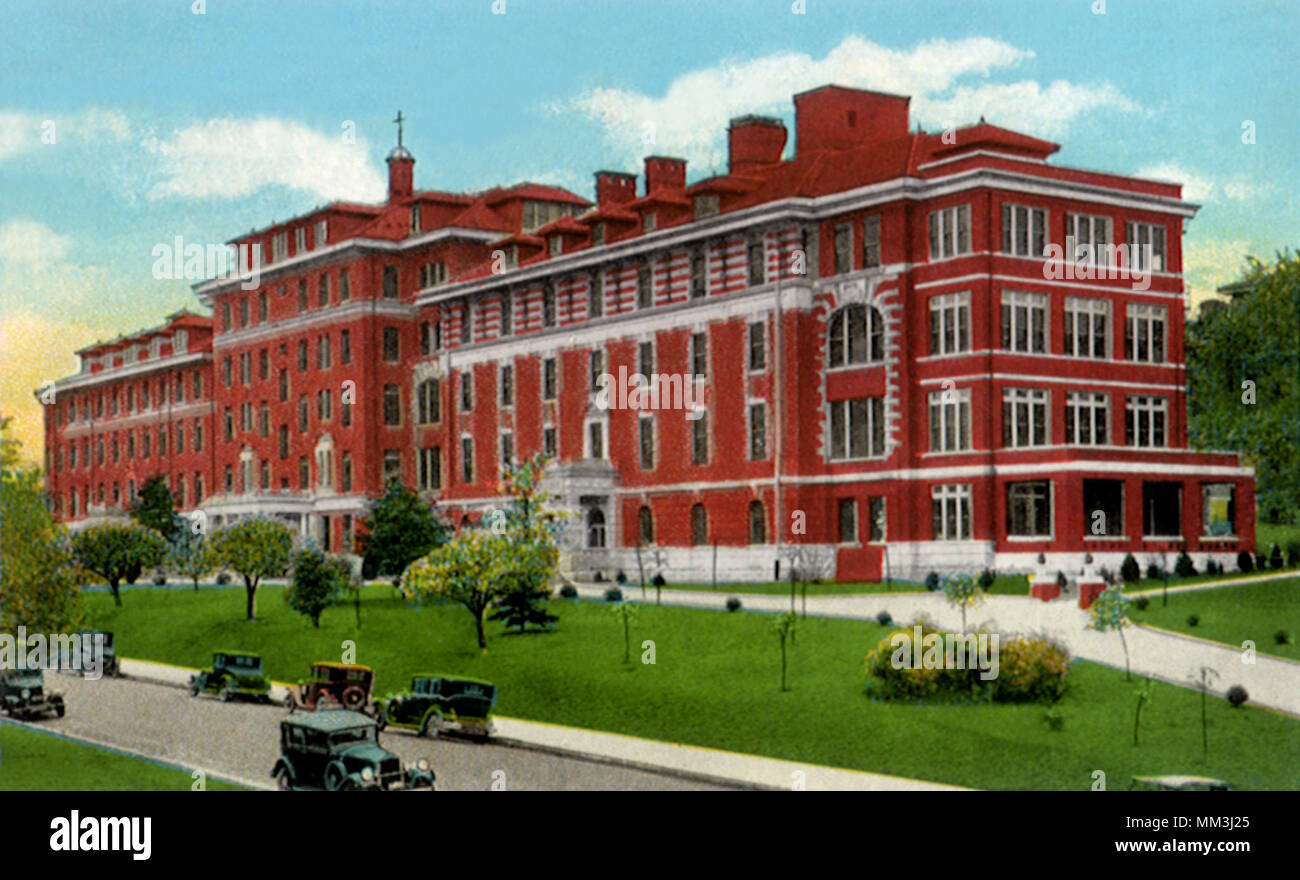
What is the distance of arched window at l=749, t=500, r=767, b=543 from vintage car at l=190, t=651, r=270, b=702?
28.3 ft

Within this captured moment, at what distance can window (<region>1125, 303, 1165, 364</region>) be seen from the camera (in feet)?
86.7

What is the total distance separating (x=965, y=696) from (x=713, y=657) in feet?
13.1

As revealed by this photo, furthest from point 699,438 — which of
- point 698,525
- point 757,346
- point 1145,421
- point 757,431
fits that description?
point 1145,421

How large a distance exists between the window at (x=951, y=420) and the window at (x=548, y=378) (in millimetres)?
8417

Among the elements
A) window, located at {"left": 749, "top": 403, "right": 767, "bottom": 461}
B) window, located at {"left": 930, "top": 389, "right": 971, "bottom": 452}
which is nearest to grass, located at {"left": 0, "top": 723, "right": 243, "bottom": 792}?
window, located at {"left": 749, "top": 403, "right": 767, "bottom": 461}

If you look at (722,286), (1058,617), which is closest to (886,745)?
(1058,617)

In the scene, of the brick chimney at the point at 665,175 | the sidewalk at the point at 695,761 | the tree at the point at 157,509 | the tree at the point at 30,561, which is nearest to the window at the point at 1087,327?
the brick chimney at the point at 665,175

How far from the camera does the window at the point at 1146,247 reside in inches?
1029

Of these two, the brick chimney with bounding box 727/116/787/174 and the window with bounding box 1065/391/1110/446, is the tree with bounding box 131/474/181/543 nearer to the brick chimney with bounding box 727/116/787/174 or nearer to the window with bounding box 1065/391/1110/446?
the brick chimney with bounding box 727/116/787/174

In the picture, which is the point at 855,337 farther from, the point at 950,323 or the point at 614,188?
A: the point at 614,188

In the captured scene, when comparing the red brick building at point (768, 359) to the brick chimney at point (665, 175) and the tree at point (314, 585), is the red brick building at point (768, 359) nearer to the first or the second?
the brick chimney at point (665, 175)

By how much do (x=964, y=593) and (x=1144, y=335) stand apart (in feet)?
17.9

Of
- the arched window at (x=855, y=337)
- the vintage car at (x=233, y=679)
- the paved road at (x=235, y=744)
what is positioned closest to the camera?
the paved road at (x=235, y=744)

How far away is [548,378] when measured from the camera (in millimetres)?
Result: 32531
